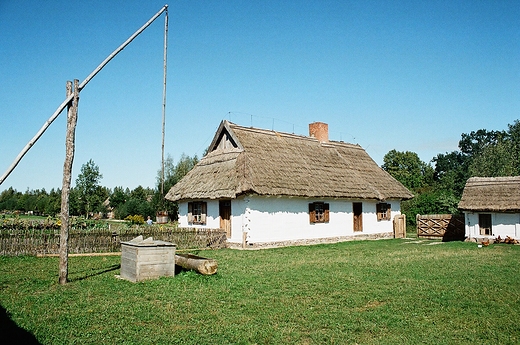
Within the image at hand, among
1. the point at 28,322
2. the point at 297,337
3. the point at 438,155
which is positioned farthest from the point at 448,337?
the point at 438,155

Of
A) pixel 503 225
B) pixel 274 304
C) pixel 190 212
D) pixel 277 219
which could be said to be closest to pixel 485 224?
pixel 503 225

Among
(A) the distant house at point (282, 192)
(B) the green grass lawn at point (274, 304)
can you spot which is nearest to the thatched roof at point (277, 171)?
(A) the distant house at point (282, 192)

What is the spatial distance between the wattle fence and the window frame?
5472 millimetres

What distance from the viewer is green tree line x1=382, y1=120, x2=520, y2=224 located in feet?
157

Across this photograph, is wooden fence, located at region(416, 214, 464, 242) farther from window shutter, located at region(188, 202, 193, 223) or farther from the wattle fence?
the wattle fence

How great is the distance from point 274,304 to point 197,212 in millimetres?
15743

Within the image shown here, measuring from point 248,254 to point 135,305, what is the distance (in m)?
9.47

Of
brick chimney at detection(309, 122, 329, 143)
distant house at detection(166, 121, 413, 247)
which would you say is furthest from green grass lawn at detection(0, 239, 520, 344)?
brick chimney at detection(309, 122, 329, 143)

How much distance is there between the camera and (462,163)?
242 feet

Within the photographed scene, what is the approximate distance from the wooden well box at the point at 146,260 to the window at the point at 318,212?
1232 centimetres

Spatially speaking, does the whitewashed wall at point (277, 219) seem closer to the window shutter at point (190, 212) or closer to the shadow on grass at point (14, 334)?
the window shutter at point (190, 212)

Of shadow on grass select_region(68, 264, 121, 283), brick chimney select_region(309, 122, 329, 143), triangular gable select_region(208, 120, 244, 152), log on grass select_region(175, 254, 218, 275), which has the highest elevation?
brick chimney select_region(309, 122, 329, 143)

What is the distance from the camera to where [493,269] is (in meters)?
12.7

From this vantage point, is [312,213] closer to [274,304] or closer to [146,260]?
[146,260]
